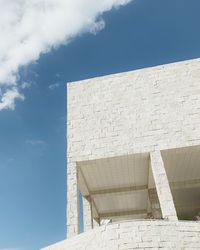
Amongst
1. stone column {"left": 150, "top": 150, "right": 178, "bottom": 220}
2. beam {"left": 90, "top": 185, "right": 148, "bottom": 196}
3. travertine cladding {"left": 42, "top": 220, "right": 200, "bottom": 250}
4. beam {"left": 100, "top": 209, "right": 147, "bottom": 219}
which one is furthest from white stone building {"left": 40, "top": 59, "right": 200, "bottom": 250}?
beam {"left": 100, "top": 209, "right": 147, "bottom": 219}

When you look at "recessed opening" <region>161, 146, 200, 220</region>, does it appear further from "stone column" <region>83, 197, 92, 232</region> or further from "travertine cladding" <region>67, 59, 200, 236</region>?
"stone column" <region>83, 197, 92, 232</region>

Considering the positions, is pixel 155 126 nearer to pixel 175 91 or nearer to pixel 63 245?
pixel 175 91

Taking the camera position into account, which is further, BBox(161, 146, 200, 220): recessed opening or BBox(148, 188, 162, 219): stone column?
BBox(148, 188, 162, 219): stone column

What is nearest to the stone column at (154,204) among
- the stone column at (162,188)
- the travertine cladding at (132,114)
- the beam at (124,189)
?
the beam at (124,189)

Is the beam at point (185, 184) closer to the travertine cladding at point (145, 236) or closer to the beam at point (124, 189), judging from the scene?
the beam at point (124, 189)

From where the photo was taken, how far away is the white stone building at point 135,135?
14.6 metres

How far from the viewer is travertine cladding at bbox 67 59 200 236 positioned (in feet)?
49.0

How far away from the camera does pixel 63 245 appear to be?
40.9 feet

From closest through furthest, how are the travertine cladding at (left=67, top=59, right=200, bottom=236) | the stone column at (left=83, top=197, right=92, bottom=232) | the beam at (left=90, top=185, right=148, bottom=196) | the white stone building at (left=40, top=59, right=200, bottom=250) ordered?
the white stone building at (left=40, top=59, right=200, bottom=250)
the travertine cladding at (left=67, top=59, right=200, bottom=236)
the stone column at (left=83, top=197, right=92, bottom=232)
the beam at (left=90, top=185, right=148, bottom=196)

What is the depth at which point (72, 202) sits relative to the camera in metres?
14.4

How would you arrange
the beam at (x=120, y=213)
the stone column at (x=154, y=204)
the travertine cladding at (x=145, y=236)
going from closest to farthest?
the travertine cladding at (x=145, y=236) < the stone column at (x=154, y=204) < the beam at (x=120, y=213)

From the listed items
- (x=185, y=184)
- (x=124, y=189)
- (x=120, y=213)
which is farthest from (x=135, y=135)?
(x=120, y=213)

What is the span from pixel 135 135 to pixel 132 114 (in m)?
1.28

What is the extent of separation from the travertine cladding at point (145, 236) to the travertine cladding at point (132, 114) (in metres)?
2.61
